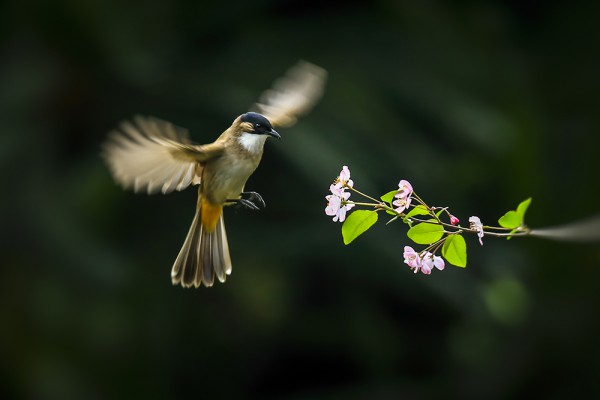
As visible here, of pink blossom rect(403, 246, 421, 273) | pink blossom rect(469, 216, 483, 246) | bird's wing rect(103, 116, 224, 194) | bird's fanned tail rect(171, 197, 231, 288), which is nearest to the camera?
pink blossom rect(469, 216, 483, 246)

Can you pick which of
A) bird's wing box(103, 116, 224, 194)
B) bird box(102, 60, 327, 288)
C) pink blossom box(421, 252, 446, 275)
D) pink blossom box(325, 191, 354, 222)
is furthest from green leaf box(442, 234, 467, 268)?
bird's wing box(103, 116, 224, 194)

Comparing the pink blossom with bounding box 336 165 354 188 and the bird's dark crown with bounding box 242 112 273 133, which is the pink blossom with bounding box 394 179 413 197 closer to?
the pink blossom with bounding box 336 165 354 188

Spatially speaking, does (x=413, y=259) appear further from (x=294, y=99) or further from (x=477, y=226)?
(x=294, y=99)

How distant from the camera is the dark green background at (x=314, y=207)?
16.6 ft

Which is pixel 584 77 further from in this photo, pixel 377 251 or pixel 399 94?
pixel 377 251

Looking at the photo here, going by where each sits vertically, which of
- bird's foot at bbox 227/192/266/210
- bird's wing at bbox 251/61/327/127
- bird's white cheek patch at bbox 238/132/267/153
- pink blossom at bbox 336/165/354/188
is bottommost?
pink blossom at bbox 336/165/354/188

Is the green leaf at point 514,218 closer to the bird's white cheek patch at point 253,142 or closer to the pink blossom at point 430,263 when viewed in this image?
the pink blossom at point 430,263

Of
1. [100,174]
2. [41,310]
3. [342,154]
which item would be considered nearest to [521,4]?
[342,154]

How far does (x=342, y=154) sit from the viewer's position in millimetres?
5086

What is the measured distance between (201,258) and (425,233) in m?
0.59

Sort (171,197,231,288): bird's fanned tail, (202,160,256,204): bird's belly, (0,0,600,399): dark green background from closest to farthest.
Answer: (202,160,256,204): bird's belly → (171,197,231,288): bird's fanned tail → (0,0,600,399): dark green background

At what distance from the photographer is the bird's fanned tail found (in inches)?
73.1

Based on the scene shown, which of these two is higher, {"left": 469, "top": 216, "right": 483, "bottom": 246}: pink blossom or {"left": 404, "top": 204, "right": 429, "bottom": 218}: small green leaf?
{"left": 404, "top": 204, "right": 429, "bottom": 218}: small green leaf

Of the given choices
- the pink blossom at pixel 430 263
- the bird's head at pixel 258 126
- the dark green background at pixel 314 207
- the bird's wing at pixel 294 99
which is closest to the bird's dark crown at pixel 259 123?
the bird's head at pixel 258 126
